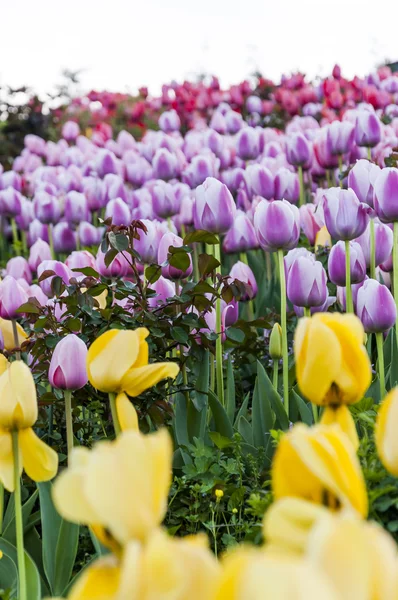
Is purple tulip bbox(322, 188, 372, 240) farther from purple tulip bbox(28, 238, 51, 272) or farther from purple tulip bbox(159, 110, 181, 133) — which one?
purple tulip bbox(159, 110, 181, 133)

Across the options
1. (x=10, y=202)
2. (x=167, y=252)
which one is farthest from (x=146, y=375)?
(x=10, y=202)

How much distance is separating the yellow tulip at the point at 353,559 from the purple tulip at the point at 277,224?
5.25 feet

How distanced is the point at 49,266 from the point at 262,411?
2.81 feet

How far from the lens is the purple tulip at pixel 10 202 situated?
4.71m

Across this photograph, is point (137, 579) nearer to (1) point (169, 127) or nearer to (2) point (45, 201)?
(2) point (45, 201)

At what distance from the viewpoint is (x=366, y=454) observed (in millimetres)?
1372

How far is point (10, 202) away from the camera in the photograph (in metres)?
4.72

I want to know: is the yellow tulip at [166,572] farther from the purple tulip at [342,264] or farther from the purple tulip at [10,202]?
the purple tulip at [10,202]

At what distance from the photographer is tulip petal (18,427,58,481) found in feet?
4.47

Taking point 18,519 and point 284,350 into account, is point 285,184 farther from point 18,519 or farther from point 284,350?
point 18,519

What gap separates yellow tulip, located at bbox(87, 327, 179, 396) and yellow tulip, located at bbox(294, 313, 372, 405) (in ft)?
1.01

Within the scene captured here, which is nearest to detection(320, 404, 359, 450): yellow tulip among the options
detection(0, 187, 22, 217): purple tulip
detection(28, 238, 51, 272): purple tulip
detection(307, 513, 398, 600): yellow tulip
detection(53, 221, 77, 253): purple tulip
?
detection(307, 513, 398, 600): yellow tulip

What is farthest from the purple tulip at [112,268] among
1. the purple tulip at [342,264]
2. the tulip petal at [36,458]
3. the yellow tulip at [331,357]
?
the yellow tulip at [331,357]

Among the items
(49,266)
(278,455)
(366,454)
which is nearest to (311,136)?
(49,266)
